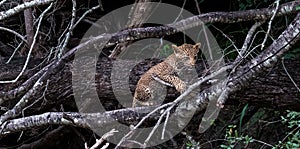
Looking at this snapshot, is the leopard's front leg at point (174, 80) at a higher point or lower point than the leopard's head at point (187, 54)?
lower

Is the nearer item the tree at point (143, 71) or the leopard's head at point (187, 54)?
the tree at point (143, 71)

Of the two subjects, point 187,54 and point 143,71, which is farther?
point 143,71

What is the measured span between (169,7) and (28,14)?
927 millimetres

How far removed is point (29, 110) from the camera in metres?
2.90

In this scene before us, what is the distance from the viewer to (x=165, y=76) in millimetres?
2520

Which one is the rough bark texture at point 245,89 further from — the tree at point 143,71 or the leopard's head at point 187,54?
the leopard's head at point 187,54

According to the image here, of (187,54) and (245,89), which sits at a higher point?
(187,54)

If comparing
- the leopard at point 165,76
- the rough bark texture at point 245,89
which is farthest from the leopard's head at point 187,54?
the rough bark texture at point 245,89

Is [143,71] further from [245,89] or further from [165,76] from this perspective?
[245,89]

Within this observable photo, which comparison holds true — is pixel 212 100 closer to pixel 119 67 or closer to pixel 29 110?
pixel 119 67

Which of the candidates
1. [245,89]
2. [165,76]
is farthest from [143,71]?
[245,89]

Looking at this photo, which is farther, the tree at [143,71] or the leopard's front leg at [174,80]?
the leopard's front leg at [174,80]

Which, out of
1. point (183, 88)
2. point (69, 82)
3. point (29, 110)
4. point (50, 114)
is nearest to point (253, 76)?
point (183, 88)

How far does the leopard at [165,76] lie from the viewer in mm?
2504
